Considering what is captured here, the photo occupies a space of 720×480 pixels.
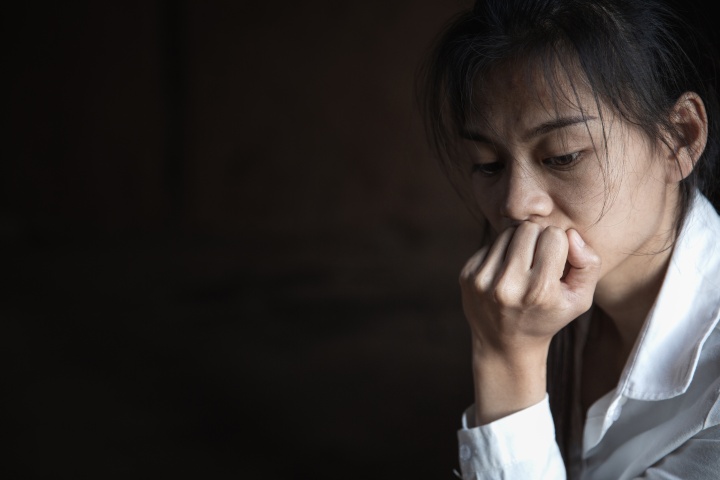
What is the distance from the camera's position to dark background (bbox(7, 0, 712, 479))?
143 inches

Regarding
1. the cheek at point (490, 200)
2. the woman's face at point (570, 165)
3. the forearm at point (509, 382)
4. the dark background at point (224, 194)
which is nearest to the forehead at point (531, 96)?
the woman's face at point (570, 165)

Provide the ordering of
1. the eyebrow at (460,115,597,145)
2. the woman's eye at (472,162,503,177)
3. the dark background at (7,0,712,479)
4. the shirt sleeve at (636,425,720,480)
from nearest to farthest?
the shirt sleeve at (636,425,720,480)
the eyebrow at (460,115,597,145)
the woman's eye at (472,162,503,177)
the dark background at (7,0,712,479)

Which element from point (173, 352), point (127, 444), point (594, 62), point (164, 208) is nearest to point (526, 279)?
point (594, 62)

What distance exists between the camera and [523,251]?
1237 mm

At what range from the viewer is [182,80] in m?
4.45

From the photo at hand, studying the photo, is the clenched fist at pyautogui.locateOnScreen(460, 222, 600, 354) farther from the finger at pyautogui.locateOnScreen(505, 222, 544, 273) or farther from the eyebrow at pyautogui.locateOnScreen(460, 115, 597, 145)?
the eyebrow at pyautogui.locateOnScreen(460, 115, 597, 145)

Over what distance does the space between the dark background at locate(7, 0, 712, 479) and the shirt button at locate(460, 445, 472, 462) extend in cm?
199

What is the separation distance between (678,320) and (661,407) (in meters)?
0.15

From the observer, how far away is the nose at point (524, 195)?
1.26m

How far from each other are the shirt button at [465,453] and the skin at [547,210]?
0.17ft

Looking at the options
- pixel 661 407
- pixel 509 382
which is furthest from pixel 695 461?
pixel 509 382

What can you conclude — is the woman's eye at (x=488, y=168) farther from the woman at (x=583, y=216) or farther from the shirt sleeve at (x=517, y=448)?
Result: the shirt sleeve at (x=517, y=448)

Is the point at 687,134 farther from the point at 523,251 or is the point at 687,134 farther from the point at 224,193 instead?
the point at 224,193

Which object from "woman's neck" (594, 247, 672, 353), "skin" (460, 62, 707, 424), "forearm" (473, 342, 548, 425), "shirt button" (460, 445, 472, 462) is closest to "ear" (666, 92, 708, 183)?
"skin" (460, 62, 707, 424)
